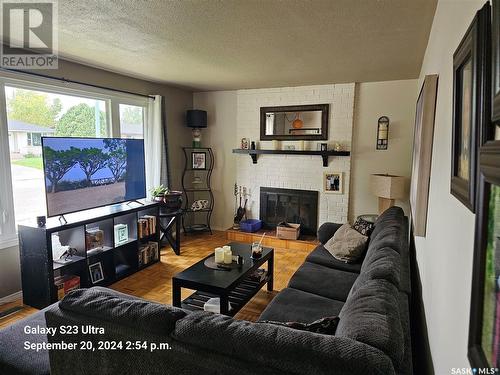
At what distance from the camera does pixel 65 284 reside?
9.66ft

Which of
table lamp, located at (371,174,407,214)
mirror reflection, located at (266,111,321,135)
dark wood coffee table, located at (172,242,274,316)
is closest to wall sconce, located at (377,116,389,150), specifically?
table lamp, located at (371,174,407,214)

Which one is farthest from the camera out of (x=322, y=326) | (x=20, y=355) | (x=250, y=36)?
(x=250, y=36)

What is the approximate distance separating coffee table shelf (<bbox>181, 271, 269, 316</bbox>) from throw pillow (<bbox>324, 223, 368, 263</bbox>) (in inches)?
31.9

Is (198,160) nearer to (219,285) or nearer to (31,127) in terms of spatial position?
(31,127)

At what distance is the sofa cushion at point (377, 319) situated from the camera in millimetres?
1064

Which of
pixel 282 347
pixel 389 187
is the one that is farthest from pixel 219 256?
pixel 389 187

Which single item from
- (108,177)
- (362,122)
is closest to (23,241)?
(108,177)

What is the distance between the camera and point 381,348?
3.43 ft

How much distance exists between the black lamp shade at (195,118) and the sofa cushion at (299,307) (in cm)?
345

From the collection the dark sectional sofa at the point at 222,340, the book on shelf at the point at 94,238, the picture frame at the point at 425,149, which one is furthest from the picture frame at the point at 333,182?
the book on shelf at the point at 94,238

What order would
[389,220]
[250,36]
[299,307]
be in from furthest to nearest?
[389,220], [250,36], [299,307]

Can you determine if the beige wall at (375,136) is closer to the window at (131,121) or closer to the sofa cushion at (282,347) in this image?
the window at (131,121)

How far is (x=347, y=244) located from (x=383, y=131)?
195 cm

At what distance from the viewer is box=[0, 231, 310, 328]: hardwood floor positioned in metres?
2.89
